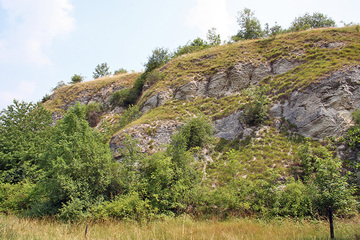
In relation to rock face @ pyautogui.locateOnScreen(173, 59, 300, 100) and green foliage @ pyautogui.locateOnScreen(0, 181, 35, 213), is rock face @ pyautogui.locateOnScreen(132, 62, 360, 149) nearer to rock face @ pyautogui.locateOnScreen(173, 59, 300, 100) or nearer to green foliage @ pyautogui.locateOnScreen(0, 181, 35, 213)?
rock face @ pyautogui.locateOnScreen(173, 59, 300, 100)

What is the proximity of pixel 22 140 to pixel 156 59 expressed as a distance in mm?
24866

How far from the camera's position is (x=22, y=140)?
2253 cm

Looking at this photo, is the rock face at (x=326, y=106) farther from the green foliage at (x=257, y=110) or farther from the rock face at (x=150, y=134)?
the rock face at (x=150, y=134)

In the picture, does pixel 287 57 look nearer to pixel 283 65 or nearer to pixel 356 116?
pixel 283 65

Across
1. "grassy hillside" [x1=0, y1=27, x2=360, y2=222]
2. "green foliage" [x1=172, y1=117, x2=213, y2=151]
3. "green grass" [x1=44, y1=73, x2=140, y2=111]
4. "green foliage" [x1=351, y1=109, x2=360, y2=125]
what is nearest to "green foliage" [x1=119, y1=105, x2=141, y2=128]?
"grassy hillside" [x1=0, y1=27, x2=360, y2=222]

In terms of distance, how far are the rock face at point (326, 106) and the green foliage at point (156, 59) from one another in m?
24.9

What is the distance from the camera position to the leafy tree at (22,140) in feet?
67.2

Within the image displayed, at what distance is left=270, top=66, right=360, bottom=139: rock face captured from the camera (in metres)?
16.6

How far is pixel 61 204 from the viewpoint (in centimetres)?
1382

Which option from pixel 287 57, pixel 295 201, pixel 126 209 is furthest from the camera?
pixel 287 57

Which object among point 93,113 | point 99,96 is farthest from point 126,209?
point 99,96

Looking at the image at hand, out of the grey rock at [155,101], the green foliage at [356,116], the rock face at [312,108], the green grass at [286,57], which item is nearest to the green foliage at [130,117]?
the grey rock at [155,101]

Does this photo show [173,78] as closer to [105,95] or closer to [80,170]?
[105,95]

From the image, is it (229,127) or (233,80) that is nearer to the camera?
(229,127)
